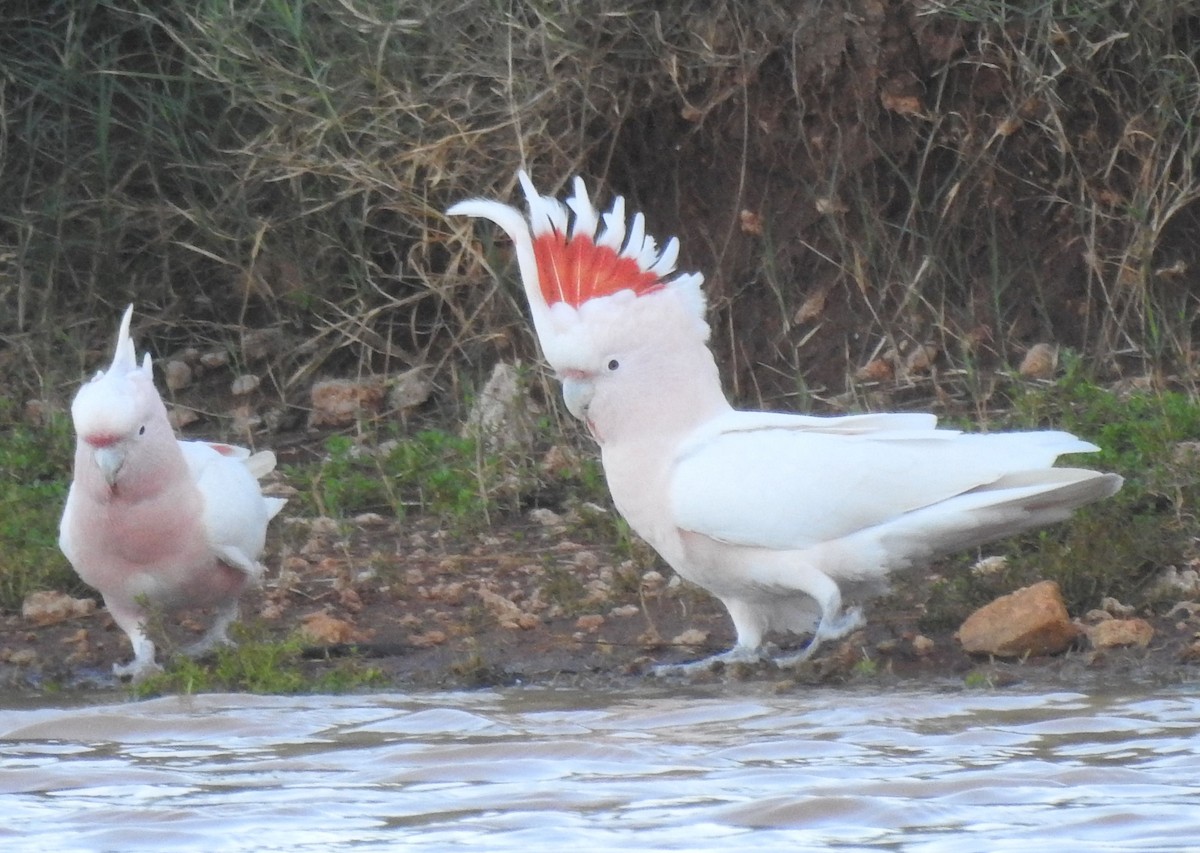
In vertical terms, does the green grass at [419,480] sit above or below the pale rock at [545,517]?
above

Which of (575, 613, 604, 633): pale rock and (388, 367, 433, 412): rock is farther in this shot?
(388, 367, 433, 412): rock

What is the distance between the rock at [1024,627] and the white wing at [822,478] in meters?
0.38

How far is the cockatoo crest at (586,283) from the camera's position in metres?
4.97

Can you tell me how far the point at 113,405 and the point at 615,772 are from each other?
1995mm

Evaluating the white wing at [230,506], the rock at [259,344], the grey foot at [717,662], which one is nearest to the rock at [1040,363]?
the grey foot at [717,662]

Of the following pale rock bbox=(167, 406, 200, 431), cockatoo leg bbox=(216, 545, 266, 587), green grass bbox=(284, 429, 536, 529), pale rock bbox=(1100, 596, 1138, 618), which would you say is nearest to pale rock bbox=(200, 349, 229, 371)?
pale rock bbox=(167, 406, 200, 431)

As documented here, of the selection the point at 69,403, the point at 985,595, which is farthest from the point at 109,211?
the point at 985,595

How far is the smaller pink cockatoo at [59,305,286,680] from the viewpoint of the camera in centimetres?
516

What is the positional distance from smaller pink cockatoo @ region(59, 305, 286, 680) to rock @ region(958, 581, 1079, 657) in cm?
205

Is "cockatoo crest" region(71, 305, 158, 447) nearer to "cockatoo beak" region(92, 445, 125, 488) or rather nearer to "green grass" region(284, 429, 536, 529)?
"cockatoo beak" region(92, 445, 125, 488)

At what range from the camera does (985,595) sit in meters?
5.29

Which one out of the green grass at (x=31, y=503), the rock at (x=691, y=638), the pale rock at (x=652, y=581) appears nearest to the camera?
the rock at (x=691, y=638)

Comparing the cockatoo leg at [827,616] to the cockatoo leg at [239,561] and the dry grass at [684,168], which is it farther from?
the dry grass at [684,168]

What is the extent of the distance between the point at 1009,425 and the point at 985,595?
4.06 feet
